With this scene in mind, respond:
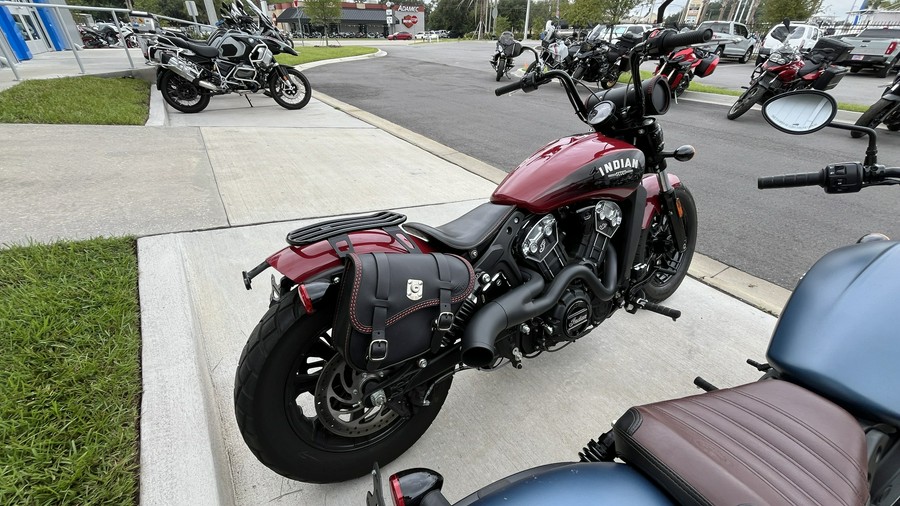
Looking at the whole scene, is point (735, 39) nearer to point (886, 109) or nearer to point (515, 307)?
point (886, 109)

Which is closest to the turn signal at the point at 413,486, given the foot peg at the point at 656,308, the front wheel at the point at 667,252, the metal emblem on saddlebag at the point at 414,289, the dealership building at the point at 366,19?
the metal emblem on saddlebag at the point at 414,289

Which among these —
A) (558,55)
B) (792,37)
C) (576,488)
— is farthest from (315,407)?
(792,37)

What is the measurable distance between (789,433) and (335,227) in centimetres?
121

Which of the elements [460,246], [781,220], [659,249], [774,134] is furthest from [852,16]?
[460,246]

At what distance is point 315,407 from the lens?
137cm

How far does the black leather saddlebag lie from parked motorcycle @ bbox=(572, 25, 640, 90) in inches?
427

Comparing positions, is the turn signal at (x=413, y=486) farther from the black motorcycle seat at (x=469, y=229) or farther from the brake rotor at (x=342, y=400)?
the black motorcycle seat at (x=469, y=229)

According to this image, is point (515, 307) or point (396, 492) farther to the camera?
point (515, 307)

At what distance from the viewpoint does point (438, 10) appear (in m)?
69.1

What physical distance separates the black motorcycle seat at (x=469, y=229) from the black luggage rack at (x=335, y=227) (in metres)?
0.07

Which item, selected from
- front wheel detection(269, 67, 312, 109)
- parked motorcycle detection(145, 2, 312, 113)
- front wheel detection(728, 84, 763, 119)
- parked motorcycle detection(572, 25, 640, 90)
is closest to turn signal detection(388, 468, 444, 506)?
parked motorcycle detection(145, 2, 312, 113)

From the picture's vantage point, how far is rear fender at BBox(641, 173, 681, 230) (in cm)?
211

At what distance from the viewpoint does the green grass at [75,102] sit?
501cm

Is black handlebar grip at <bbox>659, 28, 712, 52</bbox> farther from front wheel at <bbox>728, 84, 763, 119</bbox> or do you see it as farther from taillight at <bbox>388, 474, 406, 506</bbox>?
front wheel at <bbox>728, 84, 763, 119</bbox>
